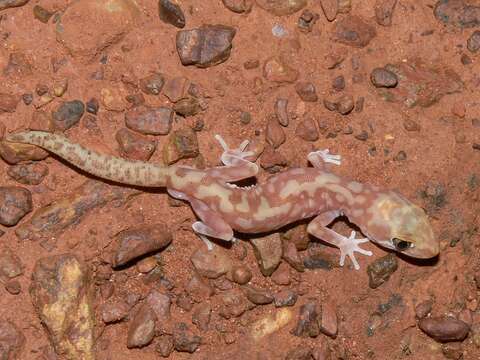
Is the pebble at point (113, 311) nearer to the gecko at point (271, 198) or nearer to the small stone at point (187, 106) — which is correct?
the gecko at point (271, 198)

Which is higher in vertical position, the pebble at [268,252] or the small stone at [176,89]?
A: the small stone at [176,89]

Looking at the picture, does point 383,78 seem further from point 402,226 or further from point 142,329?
point 142,329

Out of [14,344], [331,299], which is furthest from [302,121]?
[14,344]

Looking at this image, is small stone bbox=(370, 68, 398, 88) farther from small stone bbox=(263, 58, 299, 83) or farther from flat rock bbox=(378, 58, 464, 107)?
small stone bbox=(263, 58, 299, 83)

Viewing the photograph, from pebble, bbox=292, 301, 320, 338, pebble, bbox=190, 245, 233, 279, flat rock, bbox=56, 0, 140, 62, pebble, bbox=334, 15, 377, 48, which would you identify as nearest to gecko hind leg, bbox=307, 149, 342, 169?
pebble, bbox=334, 15, 377, 48

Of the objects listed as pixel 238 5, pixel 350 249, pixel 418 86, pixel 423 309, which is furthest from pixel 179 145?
pixel 423 309

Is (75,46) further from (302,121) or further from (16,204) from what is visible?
(302,121)

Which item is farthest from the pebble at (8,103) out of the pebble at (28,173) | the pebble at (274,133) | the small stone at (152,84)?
the pebble at (274,133)
